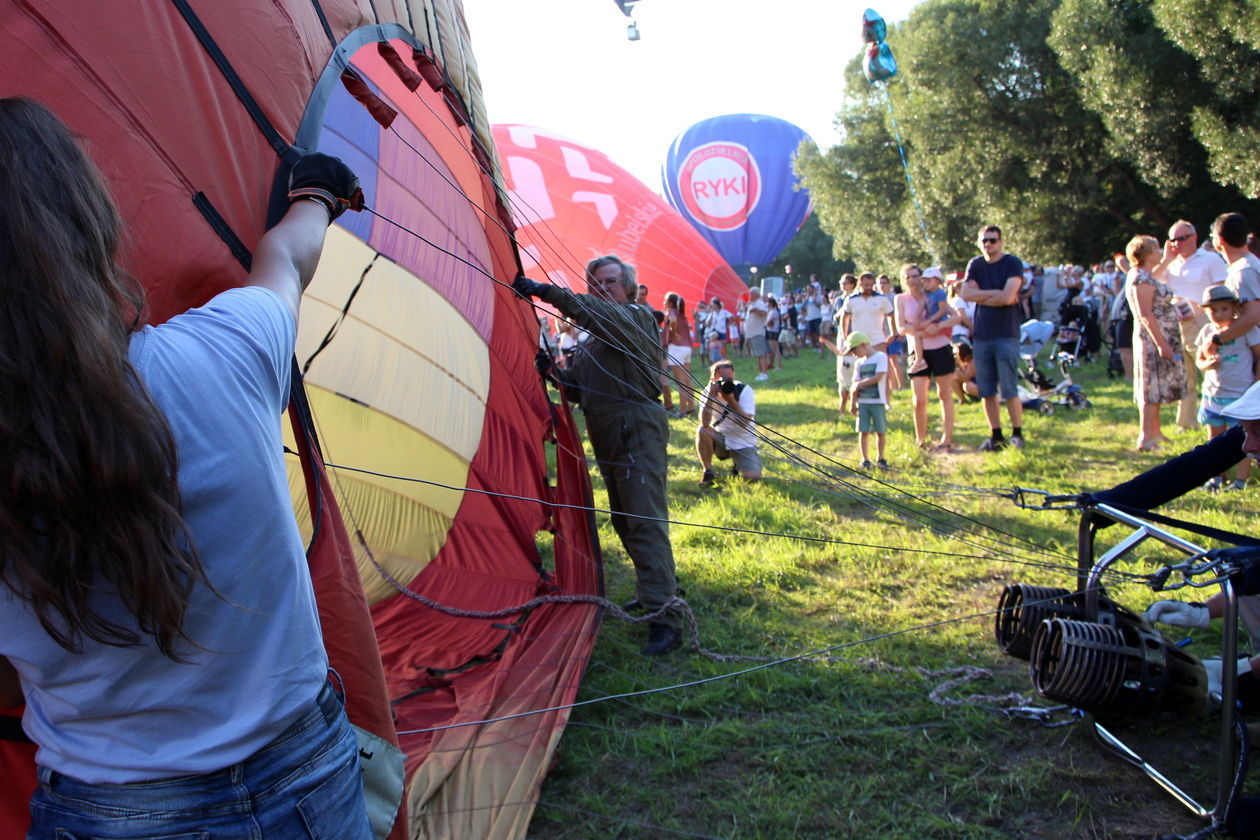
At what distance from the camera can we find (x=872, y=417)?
6.48 meters

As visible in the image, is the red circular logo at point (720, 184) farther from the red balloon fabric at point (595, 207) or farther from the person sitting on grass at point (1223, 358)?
the person sitting on grass at point (1223, 358)

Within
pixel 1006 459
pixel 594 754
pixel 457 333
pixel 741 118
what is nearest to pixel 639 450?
pixel 457 333

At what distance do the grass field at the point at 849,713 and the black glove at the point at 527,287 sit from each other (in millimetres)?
1233

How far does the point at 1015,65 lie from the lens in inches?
739

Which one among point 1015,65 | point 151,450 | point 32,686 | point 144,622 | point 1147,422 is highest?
point 1015,65

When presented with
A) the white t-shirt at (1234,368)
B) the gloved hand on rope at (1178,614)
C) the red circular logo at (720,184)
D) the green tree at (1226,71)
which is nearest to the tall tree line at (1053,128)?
the green tree at (1226,71)

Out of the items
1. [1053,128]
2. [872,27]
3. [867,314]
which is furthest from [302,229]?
[1053,128]

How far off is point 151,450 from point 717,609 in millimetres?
3450

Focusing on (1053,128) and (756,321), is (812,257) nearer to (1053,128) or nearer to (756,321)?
(1053,128)

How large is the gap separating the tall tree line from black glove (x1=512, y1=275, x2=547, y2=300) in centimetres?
1461

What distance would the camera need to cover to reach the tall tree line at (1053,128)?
47.7 ft

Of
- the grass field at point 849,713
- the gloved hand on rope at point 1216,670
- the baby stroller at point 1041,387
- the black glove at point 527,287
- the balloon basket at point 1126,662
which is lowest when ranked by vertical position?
the grass field at point 849,713

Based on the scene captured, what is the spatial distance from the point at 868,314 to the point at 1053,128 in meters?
13.0

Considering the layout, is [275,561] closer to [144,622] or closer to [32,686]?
[144,622]
